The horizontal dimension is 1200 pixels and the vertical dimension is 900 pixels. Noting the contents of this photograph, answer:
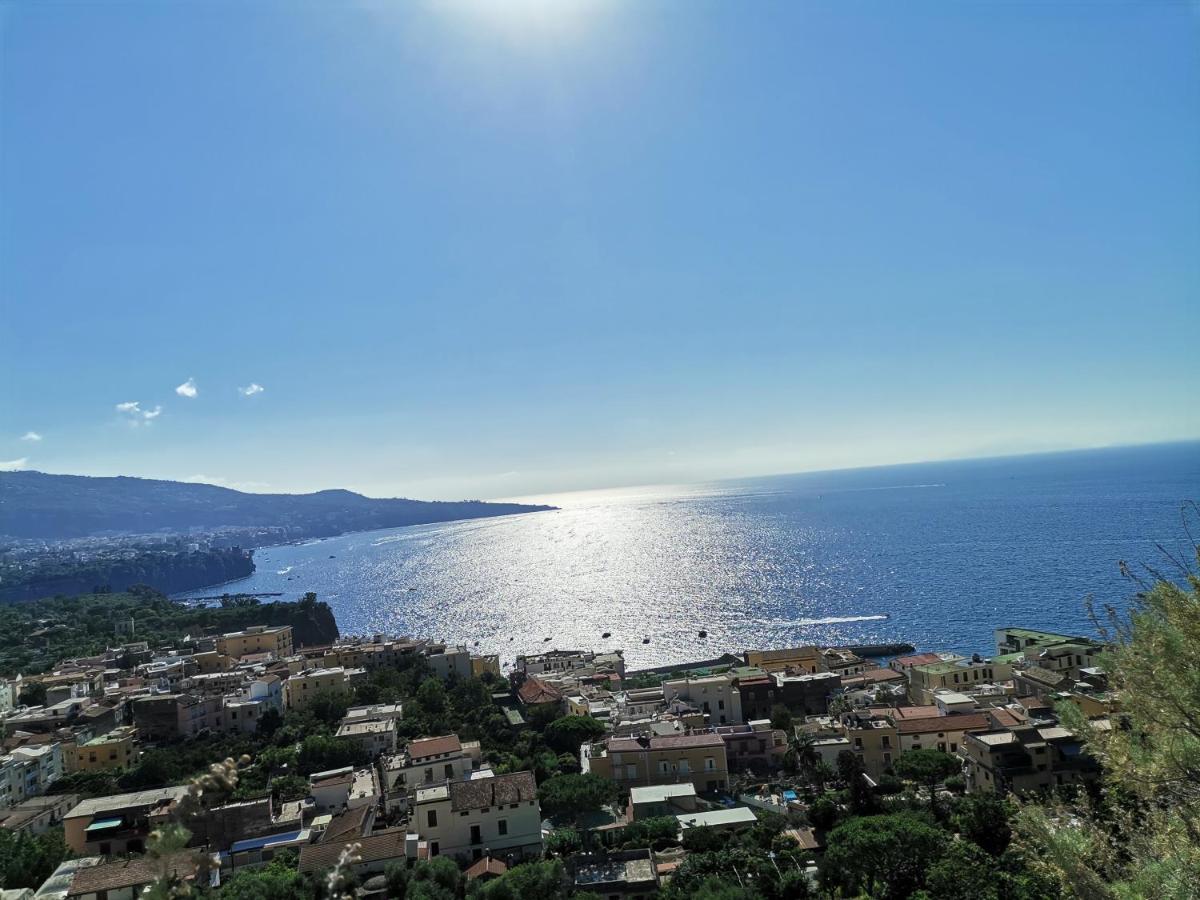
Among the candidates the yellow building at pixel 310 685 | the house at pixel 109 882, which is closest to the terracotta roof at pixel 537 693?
the yellow building at pixel 310 685

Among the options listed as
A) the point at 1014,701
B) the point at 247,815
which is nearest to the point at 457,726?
the point at 247,815

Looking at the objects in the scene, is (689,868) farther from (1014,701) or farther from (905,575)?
(905,575)

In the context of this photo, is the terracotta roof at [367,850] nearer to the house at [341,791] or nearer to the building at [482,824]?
the building at [482,824]

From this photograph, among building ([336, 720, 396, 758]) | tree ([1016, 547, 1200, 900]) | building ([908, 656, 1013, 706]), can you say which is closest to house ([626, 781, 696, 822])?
building ([336, 720, 396, 758])

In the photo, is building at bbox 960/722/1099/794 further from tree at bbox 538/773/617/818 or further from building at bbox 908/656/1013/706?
tree at bbox 538/773/617/818

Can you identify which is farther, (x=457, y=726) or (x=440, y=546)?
→ (x=440, y=546)

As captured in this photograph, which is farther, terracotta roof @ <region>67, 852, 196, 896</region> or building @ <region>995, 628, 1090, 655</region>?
building @ <region>995, 628, 1090, 655</region>
